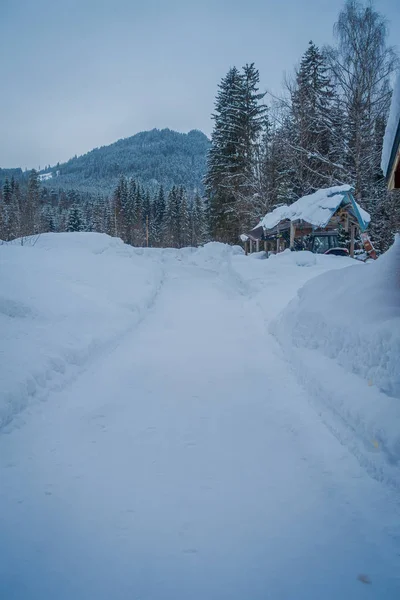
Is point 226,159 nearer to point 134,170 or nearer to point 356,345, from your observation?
point 356,345

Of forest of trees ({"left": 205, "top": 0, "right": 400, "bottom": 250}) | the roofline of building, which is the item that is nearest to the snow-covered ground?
the roofline of building

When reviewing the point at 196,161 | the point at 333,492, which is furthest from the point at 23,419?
the point at 196,161

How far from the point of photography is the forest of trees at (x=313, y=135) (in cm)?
1603

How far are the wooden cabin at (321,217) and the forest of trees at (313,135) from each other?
271 cm

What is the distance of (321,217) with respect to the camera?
13086 mm

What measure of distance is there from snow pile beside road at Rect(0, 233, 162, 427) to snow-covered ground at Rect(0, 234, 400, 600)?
0.04 meters

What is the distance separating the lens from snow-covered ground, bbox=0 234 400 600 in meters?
1.89

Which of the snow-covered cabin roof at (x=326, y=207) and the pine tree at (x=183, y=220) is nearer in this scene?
the snow-covered cabin roof at (x=326, y=207)

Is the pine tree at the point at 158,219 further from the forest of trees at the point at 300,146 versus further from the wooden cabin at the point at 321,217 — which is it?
the wooden cabin at the point at 321,217

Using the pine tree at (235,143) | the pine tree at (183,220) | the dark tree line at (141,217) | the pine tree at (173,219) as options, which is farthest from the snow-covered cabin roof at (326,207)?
the pine tree at (173,219)

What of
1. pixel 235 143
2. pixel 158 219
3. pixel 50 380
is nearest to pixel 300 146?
pixel 235 143

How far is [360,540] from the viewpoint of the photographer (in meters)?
2.09

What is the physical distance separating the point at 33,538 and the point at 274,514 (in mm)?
1615

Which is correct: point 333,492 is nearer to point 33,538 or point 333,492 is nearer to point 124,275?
point 33,538
